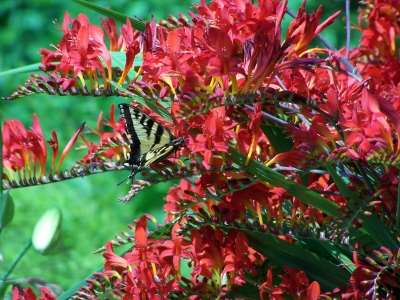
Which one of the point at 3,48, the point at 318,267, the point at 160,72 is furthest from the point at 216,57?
the point at 3,48

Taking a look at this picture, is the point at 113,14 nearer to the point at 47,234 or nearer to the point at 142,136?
the point at 142,136

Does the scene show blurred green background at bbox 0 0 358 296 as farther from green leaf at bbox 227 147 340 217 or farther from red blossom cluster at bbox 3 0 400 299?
green leaf at bbox 227 147 340 217

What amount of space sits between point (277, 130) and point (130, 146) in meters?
0.22

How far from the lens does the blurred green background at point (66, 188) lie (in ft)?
8.16

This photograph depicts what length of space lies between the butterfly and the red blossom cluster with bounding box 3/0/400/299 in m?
0.05

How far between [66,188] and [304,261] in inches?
95.4

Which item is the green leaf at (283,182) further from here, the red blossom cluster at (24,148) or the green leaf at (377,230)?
the red blossom cluster at (24,148)

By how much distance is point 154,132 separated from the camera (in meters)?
0.93

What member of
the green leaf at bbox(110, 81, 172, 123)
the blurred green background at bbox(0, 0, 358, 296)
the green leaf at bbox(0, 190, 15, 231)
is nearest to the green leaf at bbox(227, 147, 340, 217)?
the green leaf at bbox(110, 81, 172, 123)

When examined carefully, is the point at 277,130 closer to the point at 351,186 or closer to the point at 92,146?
the point at 351,186

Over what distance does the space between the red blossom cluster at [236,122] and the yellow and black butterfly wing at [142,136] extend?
0.05 metres

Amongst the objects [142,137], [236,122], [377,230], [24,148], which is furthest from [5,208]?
[377,230]

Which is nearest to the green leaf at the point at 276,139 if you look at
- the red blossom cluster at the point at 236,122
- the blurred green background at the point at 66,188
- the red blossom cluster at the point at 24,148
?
the red blossom cluster at the point at 236,122

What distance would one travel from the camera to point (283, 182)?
0.75m
